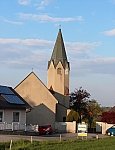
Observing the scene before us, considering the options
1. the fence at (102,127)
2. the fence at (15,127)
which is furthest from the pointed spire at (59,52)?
the fence at (15,127)

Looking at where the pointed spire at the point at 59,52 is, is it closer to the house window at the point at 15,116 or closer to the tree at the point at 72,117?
the tree at the point at 72,117

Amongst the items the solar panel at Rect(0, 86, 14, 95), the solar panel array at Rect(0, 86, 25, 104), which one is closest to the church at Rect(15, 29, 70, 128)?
the solar panel at Rect(0, 86, 14, 95)

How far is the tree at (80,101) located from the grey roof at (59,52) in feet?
20.4

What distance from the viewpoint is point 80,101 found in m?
80.0

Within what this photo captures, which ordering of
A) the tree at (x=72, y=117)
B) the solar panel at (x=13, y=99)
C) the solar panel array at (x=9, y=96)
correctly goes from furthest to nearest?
the tree at (x=72, y=117) → the solar panel array at (x=9, y=96) → the solar panel at (x=13, y=99)

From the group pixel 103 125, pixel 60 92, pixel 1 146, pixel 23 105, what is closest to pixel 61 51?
pixel 60 92

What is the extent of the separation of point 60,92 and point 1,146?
2065 inches

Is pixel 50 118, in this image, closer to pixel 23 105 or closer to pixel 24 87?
pixel 24 87

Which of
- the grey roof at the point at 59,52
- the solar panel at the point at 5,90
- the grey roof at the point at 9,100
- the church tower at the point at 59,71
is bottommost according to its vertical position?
the grey roof at the point at 9,100

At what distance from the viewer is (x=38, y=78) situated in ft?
234

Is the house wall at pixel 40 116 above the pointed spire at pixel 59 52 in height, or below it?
below

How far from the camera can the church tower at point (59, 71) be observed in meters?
79.9

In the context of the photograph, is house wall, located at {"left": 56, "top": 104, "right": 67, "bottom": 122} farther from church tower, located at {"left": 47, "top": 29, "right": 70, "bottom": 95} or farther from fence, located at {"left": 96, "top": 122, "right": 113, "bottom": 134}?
fence, located at {"left": 96, "top": 122, "right": 113, "bottom": 134}

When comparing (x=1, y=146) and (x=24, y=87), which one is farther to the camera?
(x=24, y=87)
